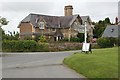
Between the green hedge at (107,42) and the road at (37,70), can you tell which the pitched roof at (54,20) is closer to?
the green hedge at (107,42)

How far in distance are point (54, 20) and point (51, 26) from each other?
416cm

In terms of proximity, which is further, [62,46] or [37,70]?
[62,46]

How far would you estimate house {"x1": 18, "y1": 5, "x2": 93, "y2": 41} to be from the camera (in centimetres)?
8081

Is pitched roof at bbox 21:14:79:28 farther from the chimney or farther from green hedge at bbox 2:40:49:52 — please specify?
green hedge at bbox 2:40:49:52

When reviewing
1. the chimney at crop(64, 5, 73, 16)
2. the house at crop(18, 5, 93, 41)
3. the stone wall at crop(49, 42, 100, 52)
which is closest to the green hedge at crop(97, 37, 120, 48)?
the stone wall at crop(49, 42, 100, 52)

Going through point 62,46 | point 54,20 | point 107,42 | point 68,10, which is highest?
point 68,10

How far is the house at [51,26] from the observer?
80.8 metres

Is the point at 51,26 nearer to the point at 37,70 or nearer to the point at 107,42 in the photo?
the point at 107,42

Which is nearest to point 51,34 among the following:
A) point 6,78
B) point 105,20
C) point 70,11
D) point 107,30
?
point 70,11

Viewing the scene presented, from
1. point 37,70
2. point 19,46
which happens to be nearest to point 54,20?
point 19,46

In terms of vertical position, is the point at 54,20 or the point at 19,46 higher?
the point at 54,20

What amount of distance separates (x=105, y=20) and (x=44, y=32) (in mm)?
40160

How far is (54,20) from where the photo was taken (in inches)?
3410

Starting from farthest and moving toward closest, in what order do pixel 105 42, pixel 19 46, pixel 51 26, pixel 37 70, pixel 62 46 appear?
pixel 51 26 → pixel 105 42 → pixel 62 46 → pixel 19 46 → pixel 37 70
